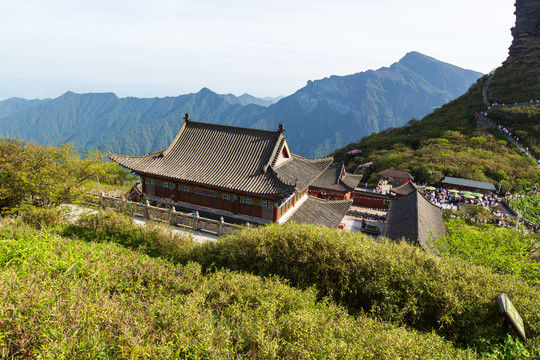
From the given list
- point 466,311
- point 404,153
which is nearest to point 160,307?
point 466,311

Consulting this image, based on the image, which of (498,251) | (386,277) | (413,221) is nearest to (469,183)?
(413,221)

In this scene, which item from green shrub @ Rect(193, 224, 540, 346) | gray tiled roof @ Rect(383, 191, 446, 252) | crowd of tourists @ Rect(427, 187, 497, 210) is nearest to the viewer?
green shrub @ Rect(193, 224, 540, 346)

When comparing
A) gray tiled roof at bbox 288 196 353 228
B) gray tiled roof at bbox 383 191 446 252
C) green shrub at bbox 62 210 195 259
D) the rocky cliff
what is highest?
the rocky cliff

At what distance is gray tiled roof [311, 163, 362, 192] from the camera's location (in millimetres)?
38906

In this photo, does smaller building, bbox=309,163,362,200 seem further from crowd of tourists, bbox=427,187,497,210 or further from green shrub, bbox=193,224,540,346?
green shrub, bbox=193,224,540,346

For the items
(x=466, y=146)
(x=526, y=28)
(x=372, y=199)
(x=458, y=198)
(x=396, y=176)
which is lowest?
(x=372, y=199)

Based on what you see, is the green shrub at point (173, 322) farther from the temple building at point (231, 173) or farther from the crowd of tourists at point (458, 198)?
the crowd of tourists at point (458, 198)

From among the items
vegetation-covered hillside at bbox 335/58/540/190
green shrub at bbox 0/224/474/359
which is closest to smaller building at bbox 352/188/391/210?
vegetation-covered hillside at bbox 335/58/540/190

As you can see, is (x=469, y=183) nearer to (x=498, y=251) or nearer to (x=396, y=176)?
(x=396, y=176)

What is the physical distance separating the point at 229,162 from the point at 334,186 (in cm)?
2179

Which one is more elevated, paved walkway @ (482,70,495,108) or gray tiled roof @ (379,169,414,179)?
paved walkway @ (482,70,495,108)

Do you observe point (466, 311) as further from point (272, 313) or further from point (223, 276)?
point (223, 276)

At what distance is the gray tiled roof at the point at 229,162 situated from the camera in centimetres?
1895

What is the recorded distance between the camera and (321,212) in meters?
22.9
